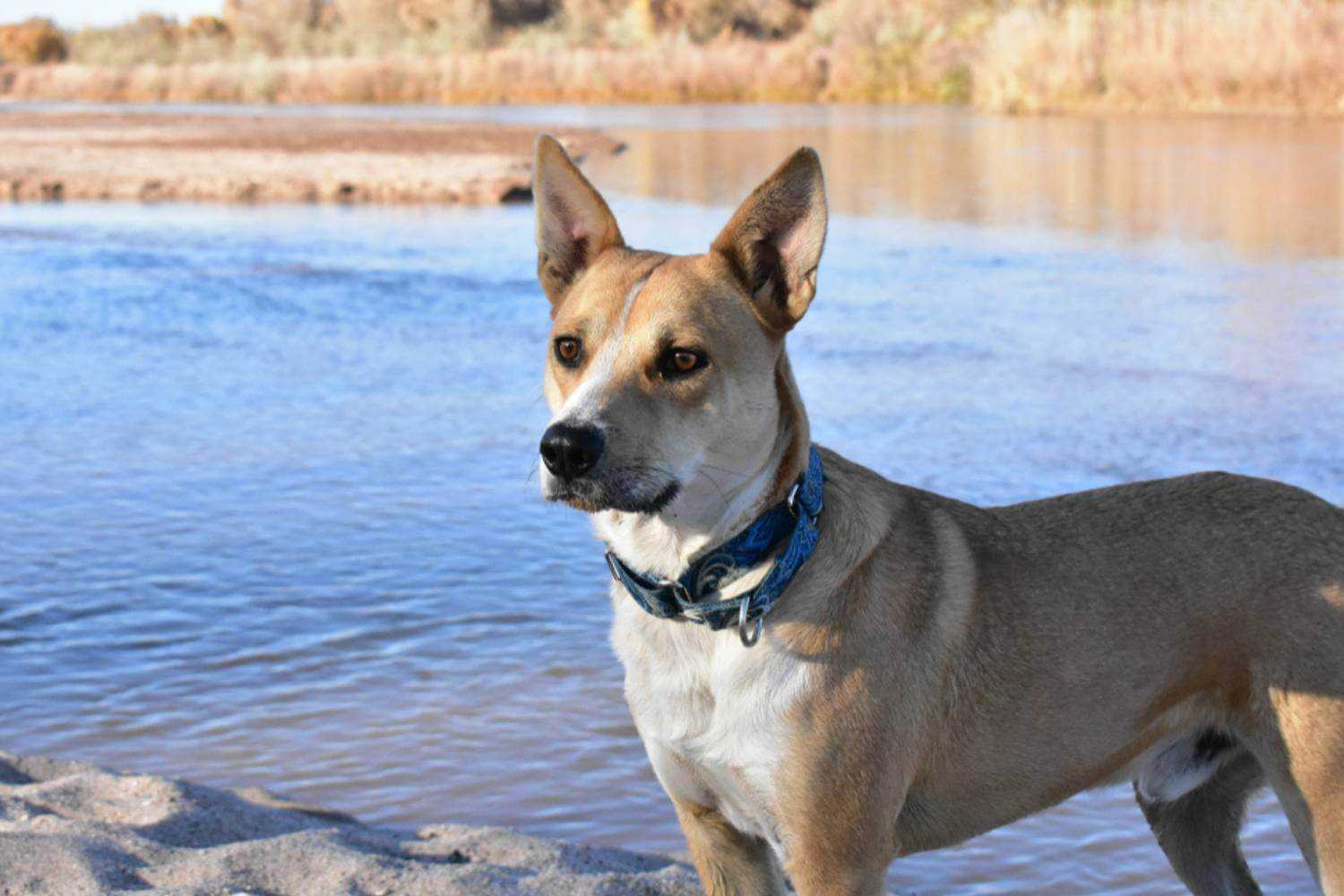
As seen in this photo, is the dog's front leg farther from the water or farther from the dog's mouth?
the water

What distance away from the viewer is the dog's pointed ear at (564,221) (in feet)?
12.5

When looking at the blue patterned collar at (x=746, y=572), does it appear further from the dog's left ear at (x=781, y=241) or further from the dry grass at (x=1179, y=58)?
the dry grass at (x=1179, y=58)

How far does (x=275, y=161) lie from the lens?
1006 inches

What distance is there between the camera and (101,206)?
21.2 metres

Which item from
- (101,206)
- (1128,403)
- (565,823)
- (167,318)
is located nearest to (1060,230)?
(1128,403)

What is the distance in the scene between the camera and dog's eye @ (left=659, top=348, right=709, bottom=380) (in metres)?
3.44

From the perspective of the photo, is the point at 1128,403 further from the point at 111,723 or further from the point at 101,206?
the point at 101,206

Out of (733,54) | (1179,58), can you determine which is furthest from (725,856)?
(733,54)

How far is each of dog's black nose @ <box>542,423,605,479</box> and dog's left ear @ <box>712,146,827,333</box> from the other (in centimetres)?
57

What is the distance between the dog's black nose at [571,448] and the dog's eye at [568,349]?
1.16ft

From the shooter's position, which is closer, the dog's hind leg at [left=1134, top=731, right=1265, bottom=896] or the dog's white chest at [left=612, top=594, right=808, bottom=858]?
the dog's white chest at [left=612, top=594, right=808, bottom=858]

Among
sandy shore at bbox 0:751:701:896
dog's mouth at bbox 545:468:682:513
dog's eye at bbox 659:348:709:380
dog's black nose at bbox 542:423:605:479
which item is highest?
dog's eye at bbox 659:348:709:380

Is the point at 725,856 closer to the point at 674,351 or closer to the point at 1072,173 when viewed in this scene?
the point at 674,351

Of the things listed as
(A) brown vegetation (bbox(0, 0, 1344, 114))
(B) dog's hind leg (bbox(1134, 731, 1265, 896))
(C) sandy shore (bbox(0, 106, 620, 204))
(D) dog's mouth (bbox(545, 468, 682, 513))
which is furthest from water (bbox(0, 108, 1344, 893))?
(A) brown vegetation (bbox(0, 0, 1344, 114))
